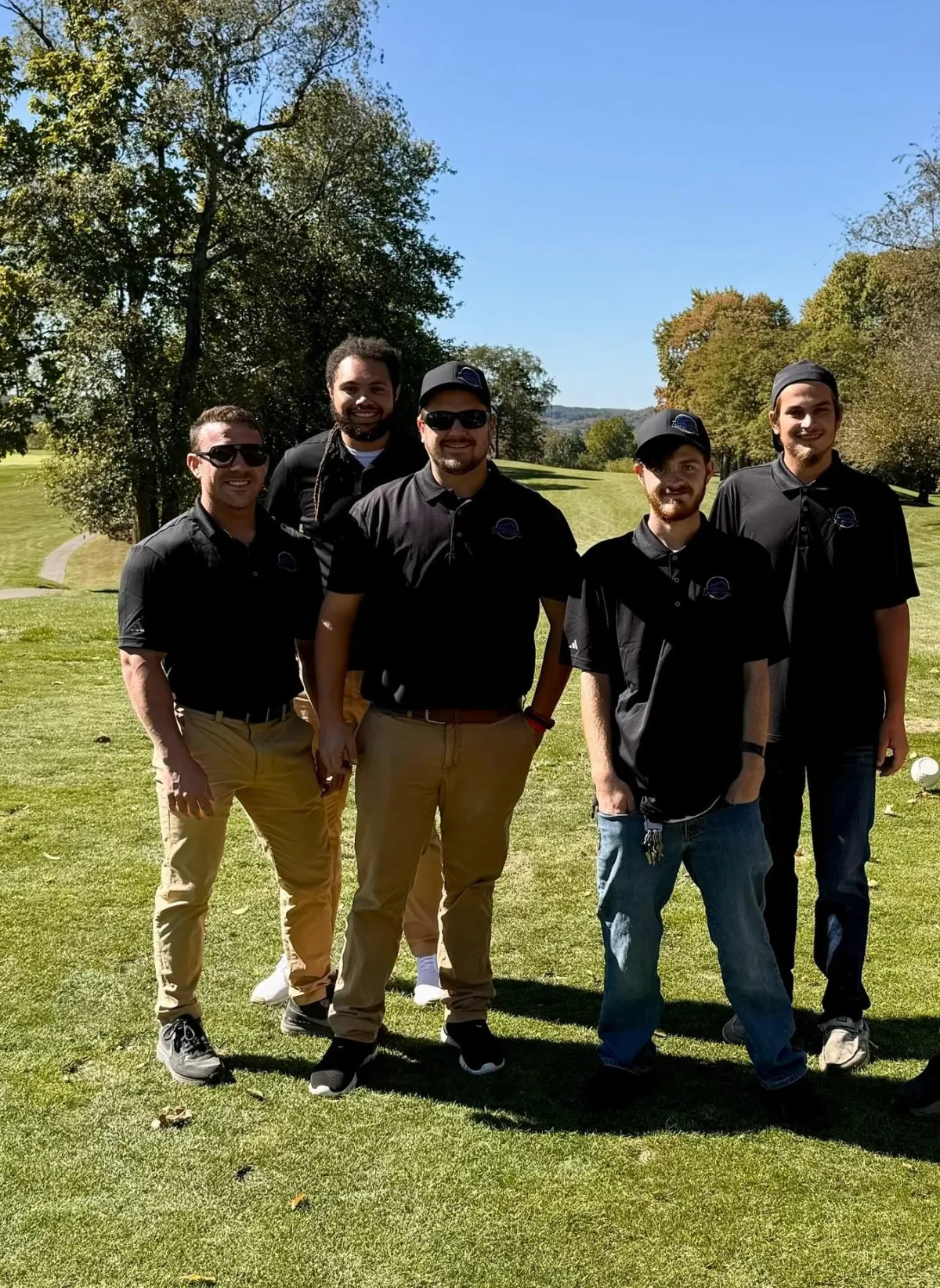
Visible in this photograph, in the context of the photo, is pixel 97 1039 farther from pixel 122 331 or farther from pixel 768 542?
pixel 122 331

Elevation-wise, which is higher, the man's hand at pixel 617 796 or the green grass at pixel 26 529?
the man's hand at pixel 617 796

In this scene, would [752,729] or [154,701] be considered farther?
[154,701]

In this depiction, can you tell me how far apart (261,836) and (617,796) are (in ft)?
4.98

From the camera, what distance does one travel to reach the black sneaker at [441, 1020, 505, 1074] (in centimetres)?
392

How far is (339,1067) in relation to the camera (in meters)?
3.79

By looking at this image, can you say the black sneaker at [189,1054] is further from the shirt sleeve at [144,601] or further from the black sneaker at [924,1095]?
the black sneaker at [924,1095]

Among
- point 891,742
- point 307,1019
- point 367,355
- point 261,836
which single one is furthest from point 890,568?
point 307,1019

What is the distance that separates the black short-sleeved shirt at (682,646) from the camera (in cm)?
343

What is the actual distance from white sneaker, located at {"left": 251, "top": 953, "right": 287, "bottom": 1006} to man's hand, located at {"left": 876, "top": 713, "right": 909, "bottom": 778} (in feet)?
7.99

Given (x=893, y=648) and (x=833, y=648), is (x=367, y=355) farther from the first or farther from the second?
(x=893, y=648)

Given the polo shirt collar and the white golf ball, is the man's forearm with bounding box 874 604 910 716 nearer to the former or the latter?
the polo shirt collar

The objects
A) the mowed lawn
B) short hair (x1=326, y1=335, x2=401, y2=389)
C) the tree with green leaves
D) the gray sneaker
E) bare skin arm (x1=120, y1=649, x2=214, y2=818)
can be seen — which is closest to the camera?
the mowed lawn

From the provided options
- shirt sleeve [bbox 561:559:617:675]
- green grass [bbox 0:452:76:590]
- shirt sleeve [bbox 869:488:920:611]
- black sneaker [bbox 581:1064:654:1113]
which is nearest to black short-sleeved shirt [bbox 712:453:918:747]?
shirt sleeve [bbox 869:488:920:611]

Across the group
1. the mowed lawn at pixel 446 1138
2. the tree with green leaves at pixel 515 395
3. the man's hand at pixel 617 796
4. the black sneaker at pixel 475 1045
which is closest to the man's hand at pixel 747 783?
the mowed lawn at pixel 446 1138
